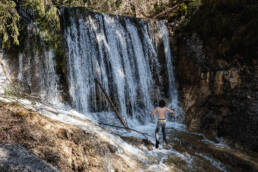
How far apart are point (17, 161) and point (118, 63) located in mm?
7771

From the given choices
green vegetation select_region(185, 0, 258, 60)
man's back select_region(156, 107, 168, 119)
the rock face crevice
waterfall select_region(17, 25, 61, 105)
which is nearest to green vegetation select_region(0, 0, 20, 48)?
waterfall select_region(17, 25, 61, 105)

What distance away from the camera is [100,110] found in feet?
28.5

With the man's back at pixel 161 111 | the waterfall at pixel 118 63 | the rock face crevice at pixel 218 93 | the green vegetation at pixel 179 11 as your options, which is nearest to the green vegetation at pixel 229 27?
the rock face crevice at pixel 218 93

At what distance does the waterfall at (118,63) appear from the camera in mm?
8625

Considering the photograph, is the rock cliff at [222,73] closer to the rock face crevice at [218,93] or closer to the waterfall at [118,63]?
the rock face crevice at [218,93]

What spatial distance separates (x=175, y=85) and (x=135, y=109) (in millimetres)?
2885

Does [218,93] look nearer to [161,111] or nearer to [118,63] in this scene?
[161,111]

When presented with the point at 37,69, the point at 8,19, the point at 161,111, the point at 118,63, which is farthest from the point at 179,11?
the point at 8,19

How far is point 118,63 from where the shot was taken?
9672mm

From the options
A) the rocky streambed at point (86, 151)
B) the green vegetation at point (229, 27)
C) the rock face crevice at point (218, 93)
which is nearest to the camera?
the rocky streambed at point (86, 151)

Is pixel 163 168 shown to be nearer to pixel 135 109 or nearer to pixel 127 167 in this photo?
pixel 127 167

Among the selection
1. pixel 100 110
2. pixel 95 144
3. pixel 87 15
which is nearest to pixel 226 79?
pixel 100 110

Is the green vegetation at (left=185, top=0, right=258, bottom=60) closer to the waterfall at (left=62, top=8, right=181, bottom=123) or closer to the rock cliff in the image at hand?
the rock cliff

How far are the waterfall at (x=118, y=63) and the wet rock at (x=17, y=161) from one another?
5.66 meters
